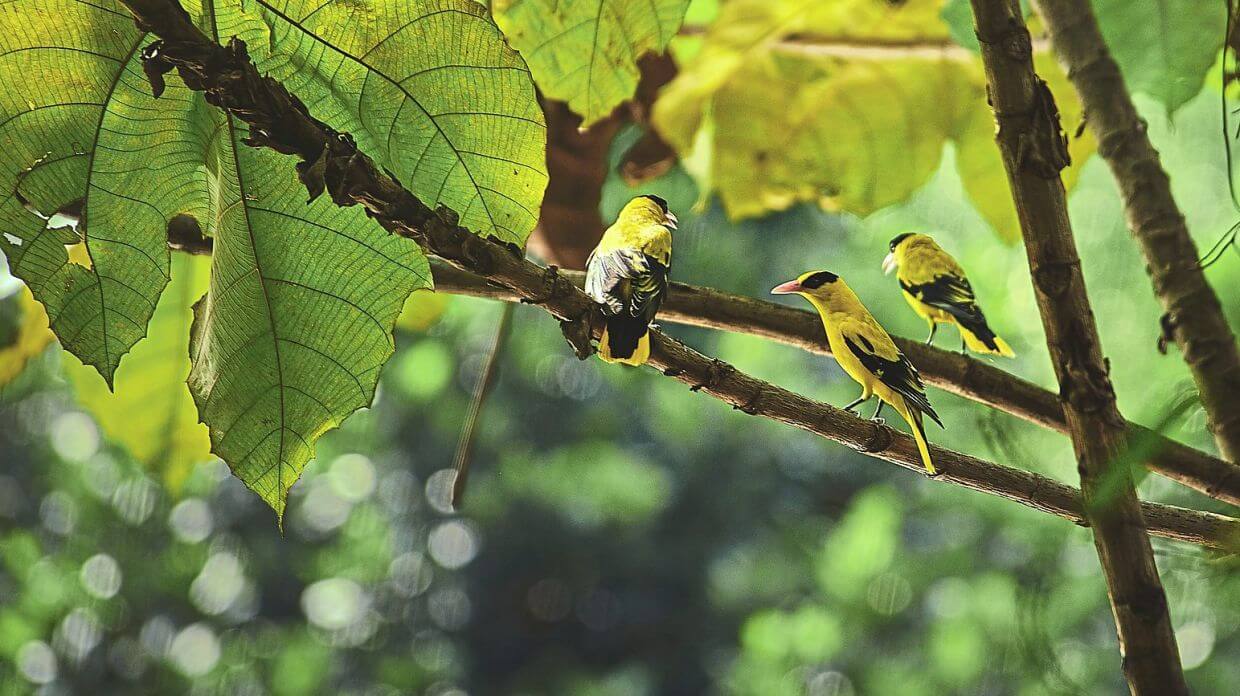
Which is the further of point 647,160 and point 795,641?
point 795,641

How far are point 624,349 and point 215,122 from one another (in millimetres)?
114

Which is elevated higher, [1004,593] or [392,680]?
[1004,593]

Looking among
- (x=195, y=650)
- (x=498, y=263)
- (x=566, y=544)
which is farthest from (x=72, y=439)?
(x=498, y=263)

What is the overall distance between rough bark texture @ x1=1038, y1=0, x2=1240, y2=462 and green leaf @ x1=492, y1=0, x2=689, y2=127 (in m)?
0.12

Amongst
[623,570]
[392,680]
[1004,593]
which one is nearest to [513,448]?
[623,570]

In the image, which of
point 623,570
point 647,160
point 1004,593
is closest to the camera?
point 647,160

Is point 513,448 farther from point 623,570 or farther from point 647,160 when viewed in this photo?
point 647,160

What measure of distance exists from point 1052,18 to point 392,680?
1.53m

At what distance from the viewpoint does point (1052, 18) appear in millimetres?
347

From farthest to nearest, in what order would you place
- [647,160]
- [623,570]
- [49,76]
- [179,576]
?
[623,570] < [179,576] < [647,160] < [49,76]

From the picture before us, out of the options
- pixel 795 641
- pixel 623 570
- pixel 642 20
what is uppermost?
pixel 623 570

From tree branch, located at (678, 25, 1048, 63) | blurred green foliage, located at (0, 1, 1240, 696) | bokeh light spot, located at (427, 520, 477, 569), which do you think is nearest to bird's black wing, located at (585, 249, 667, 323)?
tree branch, located at (678, 25, 1048, 63)

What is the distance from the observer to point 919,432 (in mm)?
296

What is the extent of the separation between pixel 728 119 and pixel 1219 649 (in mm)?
1122
